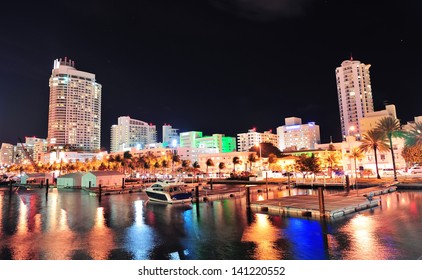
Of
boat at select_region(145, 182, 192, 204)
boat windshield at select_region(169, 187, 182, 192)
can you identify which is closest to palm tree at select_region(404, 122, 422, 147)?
boat at select_region(145, 182, 192, 204)

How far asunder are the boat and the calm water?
9.25 metres

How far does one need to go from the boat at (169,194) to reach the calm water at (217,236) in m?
9.25

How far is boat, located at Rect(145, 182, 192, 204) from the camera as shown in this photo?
37000mm

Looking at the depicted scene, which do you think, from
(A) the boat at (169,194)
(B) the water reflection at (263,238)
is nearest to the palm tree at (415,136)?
(A) the boat at (169,194)

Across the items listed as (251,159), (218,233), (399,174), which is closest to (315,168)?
(399,174)

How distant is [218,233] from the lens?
1938 centimetres

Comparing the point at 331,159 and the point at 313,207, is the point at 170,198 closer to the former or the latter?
the point at 313,207

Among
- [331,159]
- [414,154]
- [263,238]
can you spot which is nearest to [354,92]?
[331,159]

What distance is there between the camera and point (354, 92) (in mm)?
150250

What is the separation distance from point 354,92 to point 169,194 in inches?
5721

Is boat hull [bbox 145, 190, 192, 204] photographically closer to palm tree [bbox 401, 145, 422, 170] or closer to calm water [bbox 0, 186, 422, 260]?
calm water [bbox 0, 186, 422, 260]

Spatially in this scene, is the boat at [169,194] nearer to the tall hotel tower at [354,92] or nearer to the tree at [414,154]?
the tree at [414,154]

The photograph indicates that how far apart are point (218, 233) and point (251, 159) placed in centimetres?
7216
